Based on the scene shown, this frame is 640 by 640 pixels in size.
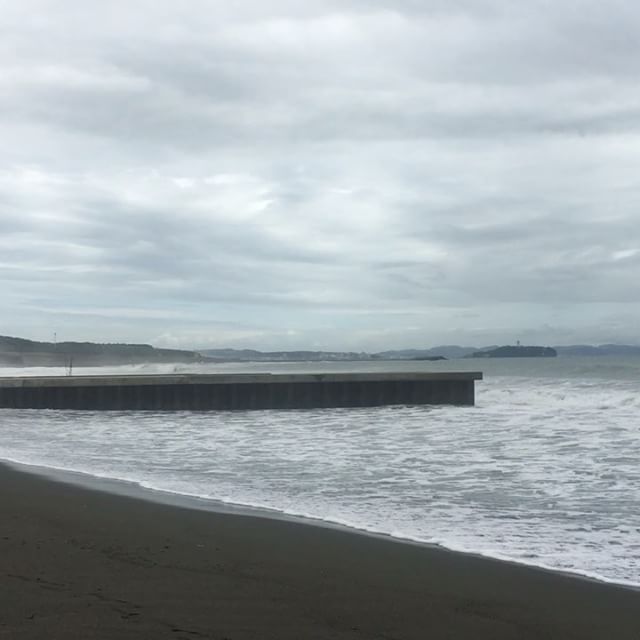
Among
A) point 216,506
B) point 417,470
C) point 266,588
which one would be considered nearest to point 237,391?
point 417,470

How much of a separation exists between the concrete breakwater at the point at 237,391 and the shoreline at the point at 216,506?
18774mm

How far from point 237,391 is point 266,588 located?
87.8 ft

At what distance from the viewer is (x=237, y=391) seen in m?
31.8

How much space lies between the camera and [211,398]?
31.6 metres

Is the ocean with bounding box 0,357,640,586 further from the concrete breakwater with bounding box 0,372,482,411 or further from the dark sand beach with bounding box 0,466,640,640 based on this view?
the concrete breakwater with bounding box 0,372,482,411

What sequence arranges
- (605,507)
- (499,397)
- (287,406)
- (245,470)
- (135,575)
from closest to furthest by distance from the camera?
(135,575) → (605,507) → (245,470) → (287,406) → (499,397)

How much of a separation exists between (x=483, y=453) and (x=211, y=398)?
19.0 meters

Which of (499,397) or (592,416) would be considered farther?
(499,397)

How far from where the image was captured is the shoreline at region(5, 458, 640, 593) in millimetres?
6086

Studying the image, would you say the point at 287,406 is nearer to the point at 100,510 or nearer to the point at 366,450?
the point at 366,450

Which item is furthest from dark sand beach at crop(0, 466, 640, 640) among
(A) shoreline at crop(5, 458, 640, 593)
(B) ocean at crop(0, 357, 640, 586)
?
(B) ocean at crop(0, 357, 640, 586)

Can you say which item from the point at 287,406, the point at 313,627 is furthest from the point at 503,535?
the point at 287,406

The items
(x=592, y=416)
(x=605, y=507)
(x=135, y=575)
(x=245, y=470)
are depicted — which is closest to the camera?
(x=135, y=575)

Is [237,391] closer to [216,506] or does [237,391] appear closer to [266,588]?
[216,506]
